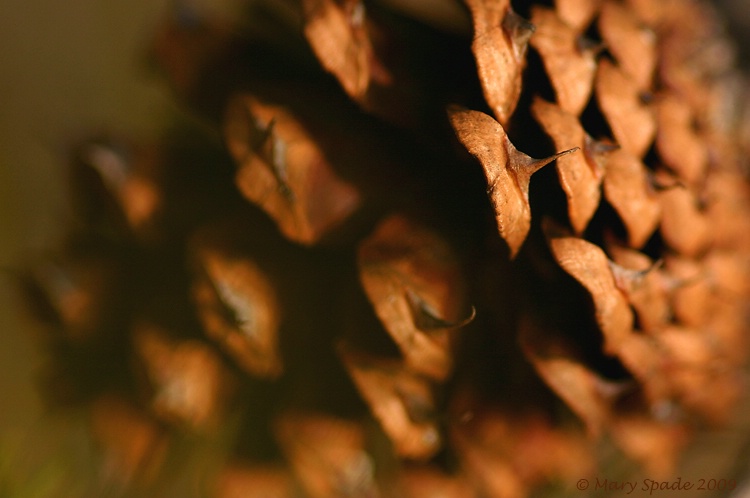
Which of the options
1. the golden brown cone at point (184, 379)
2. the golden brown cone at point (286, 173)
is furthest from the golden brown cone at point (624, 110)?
the golden brown cone at point (184, 379)

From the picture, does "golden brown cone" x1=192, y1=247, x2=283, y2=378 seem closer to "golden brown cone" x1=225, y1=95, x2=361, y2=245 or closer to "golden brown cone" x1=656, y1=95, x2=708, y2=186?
"golden brown cone" x1=225, y1=95, x2=361, y2=245

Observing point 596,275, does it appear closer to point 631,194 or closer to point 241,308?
point 631,194

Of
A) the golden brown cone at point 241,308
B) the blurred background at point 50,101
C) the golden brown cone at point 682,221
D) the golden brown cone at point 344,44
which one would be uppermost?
the blurred background at point 50,101

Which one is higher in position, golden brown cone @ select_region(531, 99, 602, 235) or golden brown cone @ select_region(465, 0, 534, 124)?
golden brown cone @ select_region(465, 0, 534, 124)

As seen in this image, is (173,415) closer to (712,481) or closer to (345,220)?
(345,220)

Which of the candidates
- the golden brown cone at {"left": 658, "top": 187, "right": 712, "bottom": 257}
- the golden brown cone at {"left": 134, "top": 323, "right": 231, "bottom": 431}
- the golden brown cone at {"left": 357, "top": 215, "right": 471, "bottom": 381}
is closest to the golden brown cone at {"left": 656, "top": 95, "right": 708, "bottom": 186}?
the golden brown cone at {"left": 658, "top": 187, "right": 712, "bottom": 257}

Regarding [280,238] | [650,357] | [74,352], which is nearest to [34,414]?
[74,352]

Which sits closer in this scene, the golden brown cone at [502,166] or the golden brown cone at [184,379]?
the golden brown cone at [502,166]

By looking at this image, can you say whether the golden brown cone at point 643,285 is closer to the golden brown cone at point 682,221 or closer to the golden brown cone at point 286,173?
the golden brown cone at point 682,221
